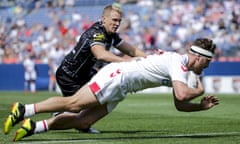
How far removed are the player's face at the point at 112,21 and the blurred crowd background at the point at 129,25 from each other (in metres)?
19.4

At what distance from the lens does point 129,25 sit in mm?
33219

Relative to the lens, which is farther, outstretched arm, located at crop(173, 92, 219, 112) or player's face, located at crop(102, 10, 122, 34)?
player's face, located at crop(102, 10, 122, 34)

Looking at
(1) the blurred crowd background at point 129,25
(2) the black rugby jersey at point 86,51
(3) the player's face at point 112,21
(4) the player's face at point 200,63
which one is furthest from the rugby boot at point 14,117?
(1) the blurred crowd background at point 129,25

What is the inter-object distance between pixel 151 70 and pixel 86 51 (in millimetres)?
1831

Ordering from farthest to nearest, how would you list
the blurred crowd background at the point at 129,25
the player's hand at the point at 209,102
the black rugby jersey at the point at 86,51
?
1. the blurred crowd background at the point at 129,25
2. the black rugby jersey at the point at 86,51
3. the player's hand at the point at 209,102

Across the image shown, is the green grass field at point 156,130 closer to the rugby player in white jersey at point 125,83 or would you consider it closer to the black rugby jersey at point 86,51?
the rugby player in white jersey at point 125,83

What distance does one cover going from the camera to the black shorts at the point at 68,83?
1097 cm

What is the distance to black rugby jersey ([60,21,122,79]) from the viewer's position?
34.4 ft

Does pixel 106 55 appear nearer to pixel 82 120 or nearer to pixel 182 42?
pixel 82 120

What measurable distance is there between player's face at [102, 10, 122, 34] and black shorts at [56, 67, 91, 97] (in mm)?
1014

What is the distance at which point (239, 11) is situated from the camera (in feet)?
101

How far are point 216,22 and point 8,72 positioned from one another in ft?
34.1

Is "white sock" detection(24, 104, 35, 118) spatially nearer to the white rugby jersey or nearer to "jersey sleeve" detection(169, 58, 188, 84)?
the white rugby jersey

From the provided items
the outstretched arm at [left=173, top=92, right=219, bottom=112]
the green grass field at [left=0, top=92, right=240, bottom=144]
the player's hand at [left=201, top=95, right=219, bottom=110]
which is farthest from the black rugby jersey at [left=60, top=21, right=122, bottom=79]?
the player's hand at [left=201, top=95, right=219, bottom=110]
